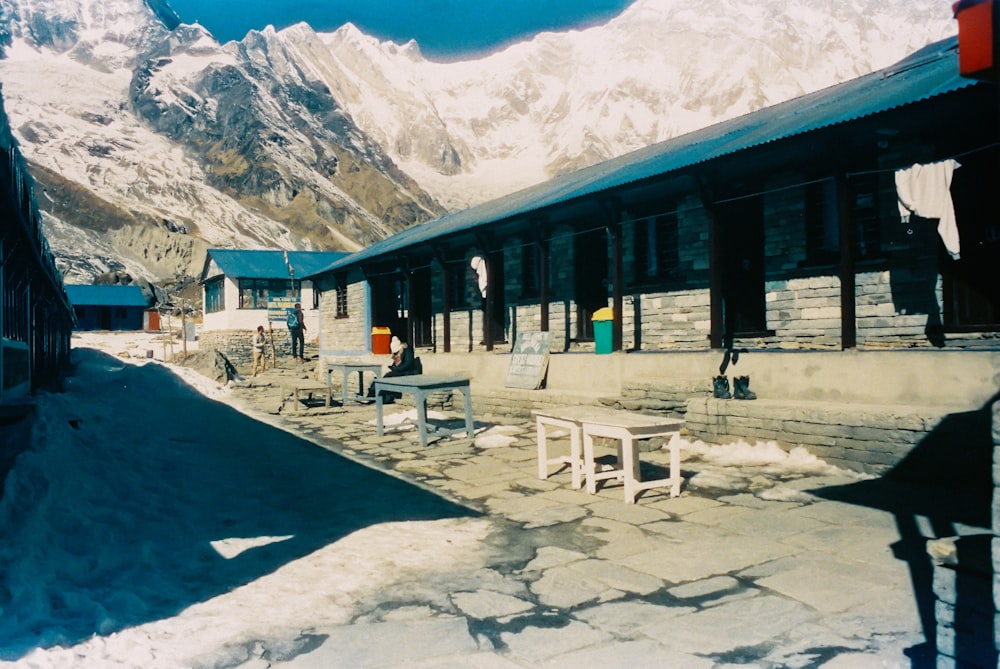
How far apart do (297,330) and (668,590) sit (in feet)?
82.3

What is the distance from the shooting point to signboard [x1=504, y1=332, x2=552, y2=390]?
11.7 meters

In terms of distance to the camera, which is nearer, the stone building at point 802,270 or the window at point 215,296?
the stone building at point 802,270

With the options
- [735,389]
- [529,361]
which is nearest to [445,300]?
[529,361]

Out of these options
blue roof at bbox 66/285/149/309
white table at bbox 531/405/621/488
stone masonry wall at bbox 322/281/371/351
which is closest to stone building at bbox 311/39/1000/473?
white table at bbox 531/405/621/488

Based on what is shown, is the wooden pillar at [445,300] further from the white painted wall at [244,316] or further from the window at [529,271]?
the white painted wall at [244,316]

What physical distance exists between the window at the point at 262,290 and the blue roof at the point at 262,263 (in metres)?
0.34

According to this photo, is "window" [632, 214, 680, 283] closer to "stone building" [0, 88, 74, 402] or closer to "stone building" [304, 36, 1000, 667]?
"stone building" [304, 36, 1000, 667]

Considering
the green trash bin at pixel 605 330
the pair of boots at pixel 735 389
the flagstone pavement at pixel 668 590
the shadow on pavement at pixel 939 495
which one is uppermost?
the green trash bin at pixel 605 330

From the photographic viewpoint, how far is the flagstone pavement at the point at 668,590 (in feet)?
9.64

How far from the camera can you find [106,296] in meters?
49.1

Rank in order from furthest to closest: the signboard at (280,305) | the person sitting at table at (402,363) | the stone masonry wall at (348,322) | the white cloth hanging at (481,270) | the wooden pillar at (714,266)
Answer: the signboard at (280,305) → the stone masonry wall at (348,322) → the white cloth hanging at (481,270) → the person sitting at table at (402,363) → the wooden pillar at (714,266)

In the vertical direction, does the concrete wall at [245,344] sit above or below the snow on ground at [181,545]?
above

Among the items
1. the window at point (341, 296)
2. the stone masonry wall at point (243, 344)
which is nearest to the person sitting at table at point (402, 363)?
the window at point (341, 296)

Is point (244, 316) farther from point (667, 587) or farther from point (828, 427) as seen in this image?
A: point (667, 587)
